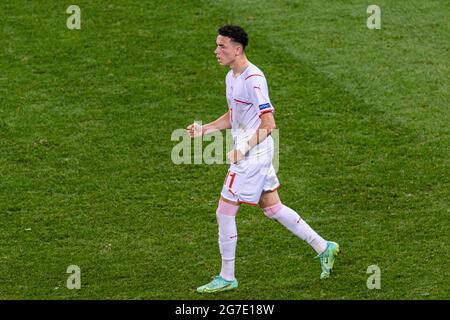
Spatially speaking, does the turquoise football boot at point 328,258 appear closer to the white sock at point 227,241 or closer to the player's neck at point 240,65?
the white sock at point 227,241

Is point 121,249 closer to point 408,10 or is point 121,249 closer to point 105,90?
point 105,90

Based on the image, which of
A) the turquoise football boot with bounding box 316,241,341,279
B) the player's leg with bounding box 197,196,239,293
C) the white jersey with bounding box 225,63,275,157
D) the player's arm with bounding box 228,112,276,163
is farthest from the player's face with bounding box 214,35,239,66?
the turquoise football boot with bounding box 316,241,341,279

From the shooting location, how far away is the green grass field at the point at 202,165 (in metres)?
10.5

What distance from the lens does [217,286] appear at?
10086mm

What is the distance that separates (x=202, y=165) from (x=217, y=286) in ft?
9.25

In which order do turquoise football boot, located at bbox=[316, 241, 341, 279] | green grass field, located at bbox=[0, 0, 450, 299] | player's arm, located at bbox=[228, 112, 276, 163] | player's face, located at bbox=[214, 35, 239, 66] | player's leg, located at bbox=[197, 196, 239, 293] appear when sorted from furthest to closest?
green grass field, located at bbox=[0, 0, 450, 299] → turquoise football boot, located at bbox=[316, 241, 341, 279] → player's leg, located at bbox=[197, 196, 239, 293] → player's face, located at bbox=[214, 35, 239, 66] → player's arm, located at bbox=[228, 112, 276, 163]

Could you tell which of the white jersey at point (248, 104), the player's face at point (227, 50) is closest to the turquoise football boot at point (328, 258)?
the white jersey at point (248, 104)

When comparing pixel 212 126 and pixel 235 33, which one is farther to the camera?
pixel 212 126

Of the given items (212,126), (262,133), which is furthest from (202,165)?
(262,133)

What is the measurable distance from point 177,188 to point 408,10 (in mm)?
5625

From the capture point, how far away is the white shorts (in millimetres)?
9836

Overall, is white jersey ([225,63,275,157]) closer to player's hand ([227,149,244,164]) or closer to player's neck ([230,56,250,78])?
player's neck ([230,56,250,78])

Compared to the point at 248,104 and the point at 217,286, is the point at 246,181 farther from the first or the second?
the point at 217,286

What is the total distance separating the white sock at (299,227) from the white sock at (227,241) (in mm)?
443
